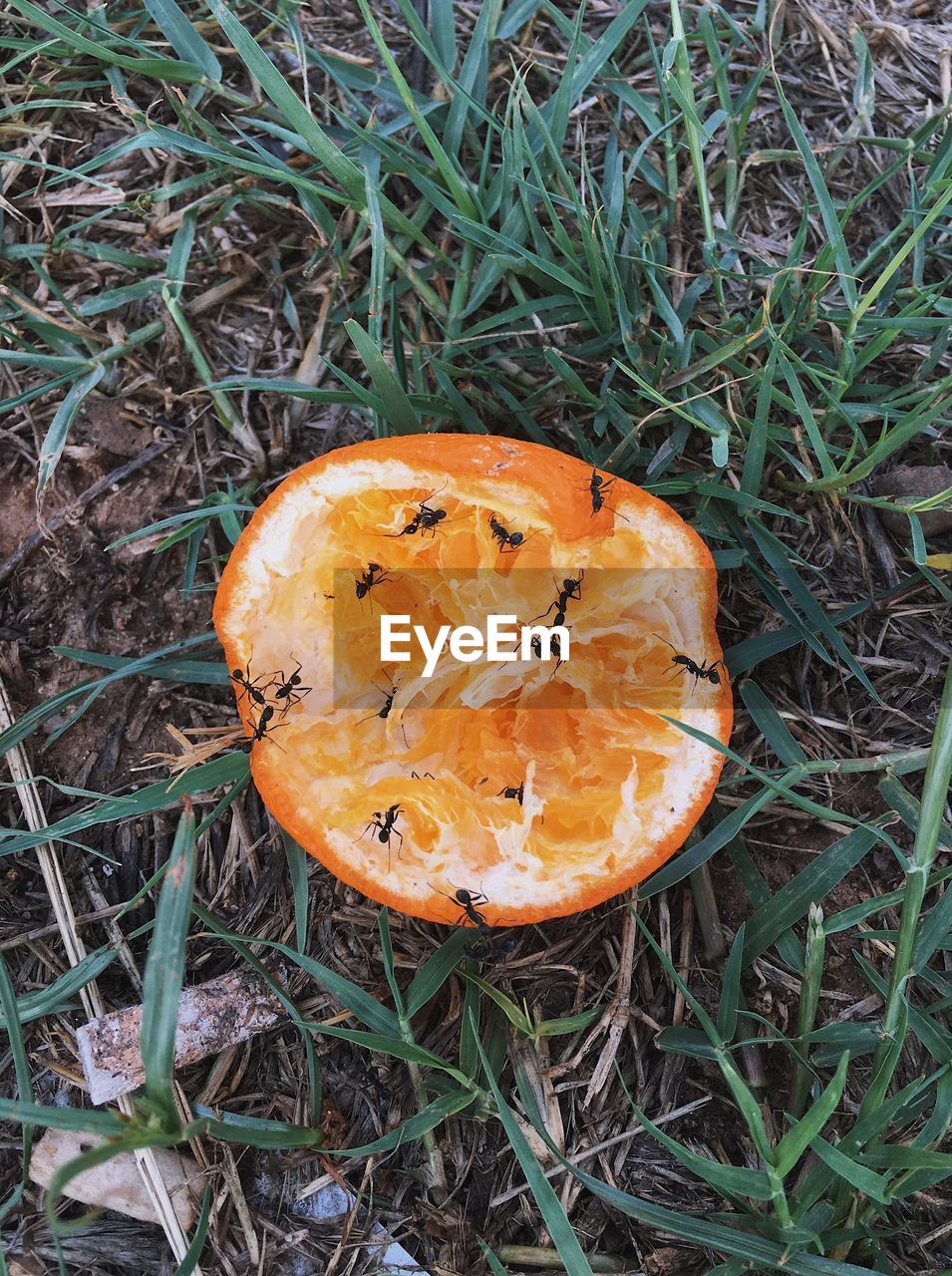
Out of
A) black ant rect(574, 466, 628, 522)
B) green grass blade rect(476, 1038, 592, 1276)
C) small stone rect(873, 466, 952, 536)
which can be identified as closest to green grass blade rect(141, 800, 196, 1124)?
green grass blade rect(476, 1038, 592, 1276)

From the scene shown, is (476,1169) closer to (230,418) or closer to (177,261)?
(230,418)

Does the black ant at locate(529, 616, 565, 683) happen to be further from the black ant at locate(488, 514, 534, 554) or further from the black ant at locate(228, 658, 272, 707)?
the black ant at locate(228, 658, 272, 707)

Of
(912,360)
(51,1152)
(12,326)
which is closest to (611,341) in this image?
(912,360)

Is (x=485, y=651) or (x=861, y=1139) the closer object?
(x=861, y=1139)

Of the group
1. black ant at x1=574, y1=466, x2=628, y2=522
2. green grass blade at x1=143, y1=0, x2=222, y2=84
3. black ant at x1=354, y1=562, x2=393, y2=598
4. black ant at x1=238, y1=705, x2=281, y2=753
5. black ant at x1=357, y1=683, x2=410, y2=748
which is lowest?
black ant at x1=357, y1=683, x2=410, y2=748

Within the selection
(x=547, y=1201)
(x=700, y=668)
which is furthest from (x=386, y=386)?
(x=547, y=1201)

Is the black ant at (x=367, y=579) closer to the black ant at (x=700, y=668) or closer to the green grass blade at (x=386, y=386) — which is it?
the green grass blade at (x=386, y=386)

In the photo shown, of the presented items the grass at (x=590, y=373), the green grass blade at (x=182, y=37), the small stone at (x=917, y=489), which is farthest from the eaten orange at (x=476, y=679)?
the green grass blade at (x=182, y=37)
